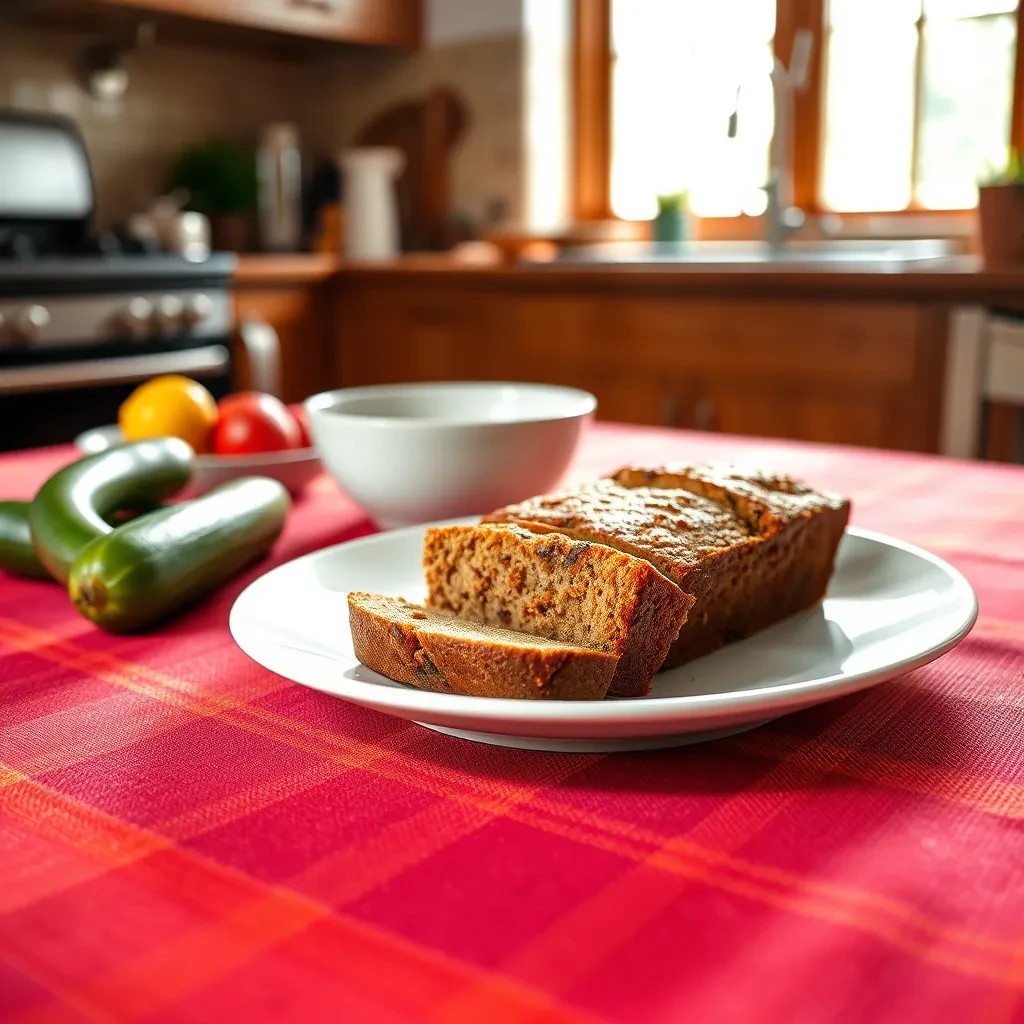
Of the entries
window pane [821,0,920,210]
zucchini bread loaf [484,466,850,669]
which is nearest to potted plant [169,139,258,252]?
window pane [821,0,920,210]

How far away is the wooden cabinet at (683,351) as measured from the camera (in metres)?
2.39

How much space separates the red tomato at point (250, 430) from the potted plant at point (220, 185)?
8.61 feet

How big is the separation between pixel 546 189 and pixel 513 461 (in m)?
2.88

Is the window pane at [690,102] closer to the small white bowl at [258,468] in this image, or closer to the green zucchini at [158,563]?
the small white bowl at [258,468]

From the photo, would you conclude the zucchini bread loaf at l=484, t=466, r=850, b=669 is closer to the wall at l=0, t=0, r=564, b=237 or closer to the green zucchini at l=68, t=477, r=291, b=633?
the green zucchini at l=68, t=477, r=291, b=633

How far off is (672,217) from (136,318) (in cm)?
145

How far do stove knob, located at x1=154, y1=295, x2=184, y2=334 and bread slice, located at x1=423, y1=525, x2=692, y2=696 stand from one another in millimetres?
2386

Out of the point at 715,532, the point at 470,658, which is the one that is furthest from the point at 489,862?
→ the point at 715,532

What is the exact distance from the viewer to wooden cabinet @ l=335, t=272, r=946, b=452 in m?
2.39

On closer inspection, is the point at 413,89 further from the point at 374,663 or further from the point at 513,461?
the point at 374,663

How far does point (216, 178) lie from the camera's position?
3.49m

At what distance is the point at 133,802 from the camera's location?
458mm

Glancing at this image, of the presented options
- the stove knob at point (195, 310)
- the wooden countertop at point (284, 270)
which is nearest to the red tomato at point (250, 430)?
the stove knob at point (195, 310)

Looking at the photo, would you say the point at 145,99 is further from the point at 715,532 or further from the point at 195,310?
the point at 715,532
